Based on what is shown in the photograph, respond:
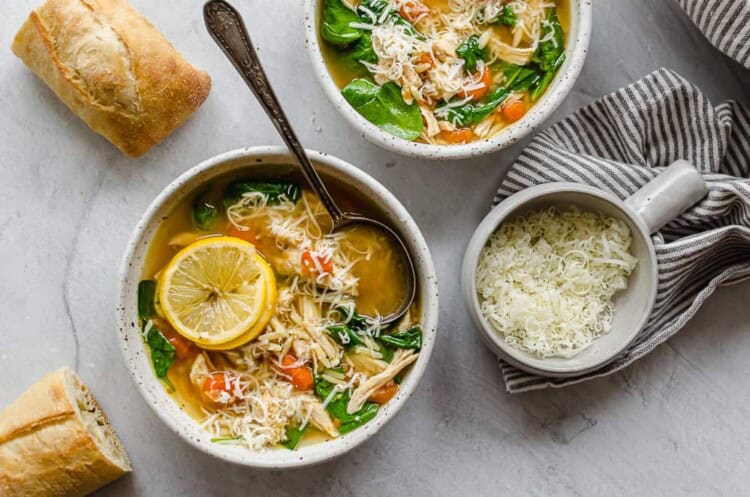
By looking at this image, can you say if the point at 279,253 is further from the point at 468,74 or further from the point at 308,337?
the point at 468,74

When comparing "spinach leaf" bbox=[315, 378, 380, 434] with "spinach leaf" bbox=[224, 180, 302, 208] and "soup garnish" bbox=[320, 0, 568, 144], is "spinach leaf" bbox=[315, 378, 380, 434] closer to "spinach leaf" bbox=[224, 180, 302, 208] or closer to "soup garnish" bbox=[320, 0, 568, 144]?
"spinach leaf" bbox=[224, 180, 302, 208]

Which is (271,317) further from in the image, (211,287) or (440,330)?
(440,330)

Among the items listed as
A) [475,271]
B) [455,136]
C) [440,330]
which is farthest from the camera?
[440,330]

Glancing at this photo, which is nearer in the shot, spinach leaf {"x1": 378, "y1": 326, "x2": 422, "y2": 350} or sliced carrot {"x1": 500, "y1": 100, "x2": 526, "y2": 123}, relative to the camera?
spinach leaf {"x1": 378, "y1": 326, "x2": 422, "y2": 350}

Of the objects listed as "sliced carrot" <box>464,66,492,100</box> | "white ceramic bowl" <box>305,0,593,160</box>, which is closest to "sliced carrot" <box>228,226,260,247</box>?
"white ceramic bowl" <box>305,0,593,160</box>

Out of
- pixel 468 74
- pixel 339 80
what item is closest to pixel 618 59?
pixel 468 74

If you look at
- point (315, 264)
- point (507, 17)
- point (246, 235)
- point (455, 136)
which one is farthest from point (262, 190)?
point (507, 17)

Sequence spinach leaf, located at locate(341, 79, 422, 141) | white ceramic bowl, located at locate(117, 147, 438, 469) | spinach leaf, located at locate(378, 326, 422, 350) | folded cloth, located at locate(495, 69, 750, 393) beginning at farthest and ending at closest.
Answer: folded cloth, located at locate(495, 69, 750, 393) → spinach leaf, located at locate(341, 79, 422, 141) → spinach leaf, located at locate(378, 326, 422, 350) → white ceramic bowl, located at locate(117, 147, 438, 469)
